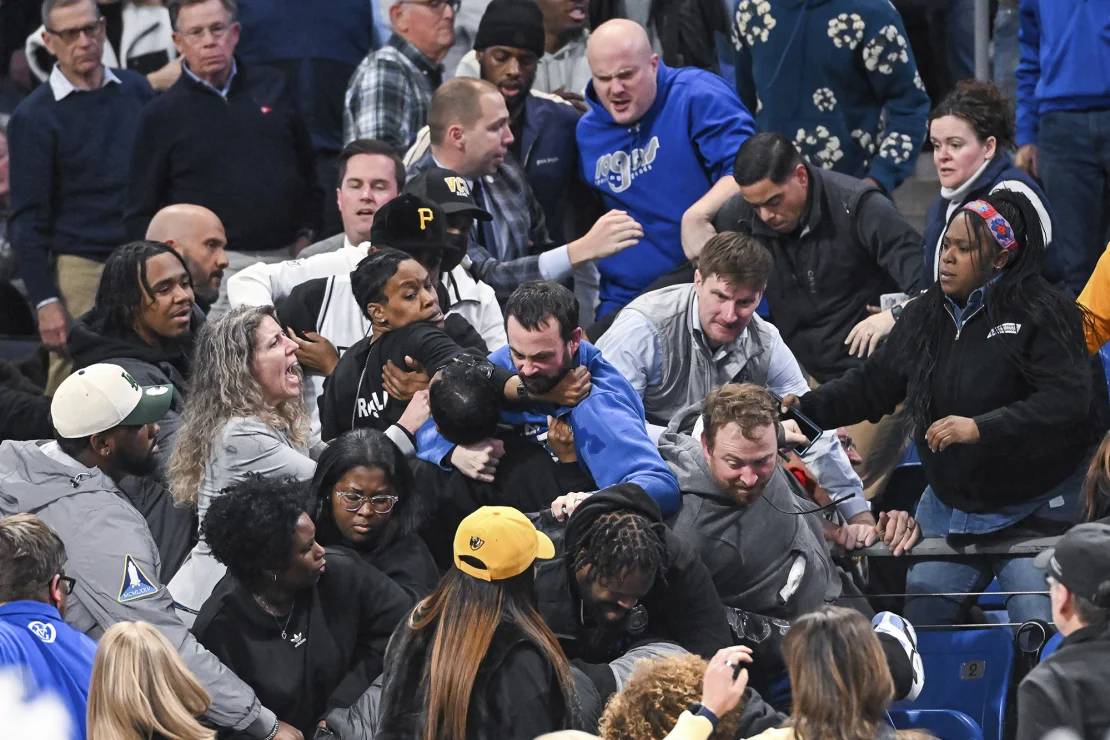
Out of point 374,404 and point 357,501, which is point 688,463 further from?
point 374,404

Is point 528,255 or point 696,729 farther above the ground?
point 696,729

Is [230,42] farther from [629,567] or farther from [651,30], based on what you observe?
[629,567]

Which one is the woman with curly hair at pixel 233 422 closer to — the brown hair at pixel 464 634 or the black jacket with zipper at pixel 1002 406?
the brown hair at pixel 464 634

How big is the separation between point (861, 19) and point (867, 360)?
2.08m

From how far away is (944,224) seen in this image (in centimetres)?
645

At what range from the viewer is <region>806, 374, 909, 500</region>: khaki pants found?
21.1 ft

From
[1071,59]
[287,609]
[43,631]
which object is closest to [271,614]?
[287,609]

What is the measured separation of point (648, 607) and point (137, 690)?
1.50 meters

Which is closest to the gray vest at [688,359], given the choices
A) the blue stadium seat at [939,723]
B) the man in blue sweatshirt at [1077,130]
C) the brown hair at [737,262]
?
the brown hair at [737,262]

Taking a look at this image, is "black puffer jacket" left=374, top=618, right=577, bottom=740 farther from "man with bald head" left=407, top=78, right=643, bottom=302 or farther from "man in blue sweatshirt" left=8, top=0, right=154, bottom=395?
"man in blue sweatshirt" left=8, top=0, right=154, bottom=395

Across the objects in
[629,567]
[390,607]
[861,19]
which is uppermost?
[861,19]

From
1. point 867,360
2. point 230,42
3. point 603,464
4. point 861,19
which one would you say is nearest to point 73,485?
point 603,464

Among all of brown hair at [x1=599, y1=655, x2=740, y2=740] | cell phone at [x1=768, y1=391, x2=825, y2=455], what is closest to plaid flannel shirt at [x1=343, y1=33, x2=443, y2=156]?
cell phone at [x1=768, y1=391, x2=825, y2=455]

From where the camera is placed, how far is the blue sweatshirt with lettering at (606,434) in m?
5.03
